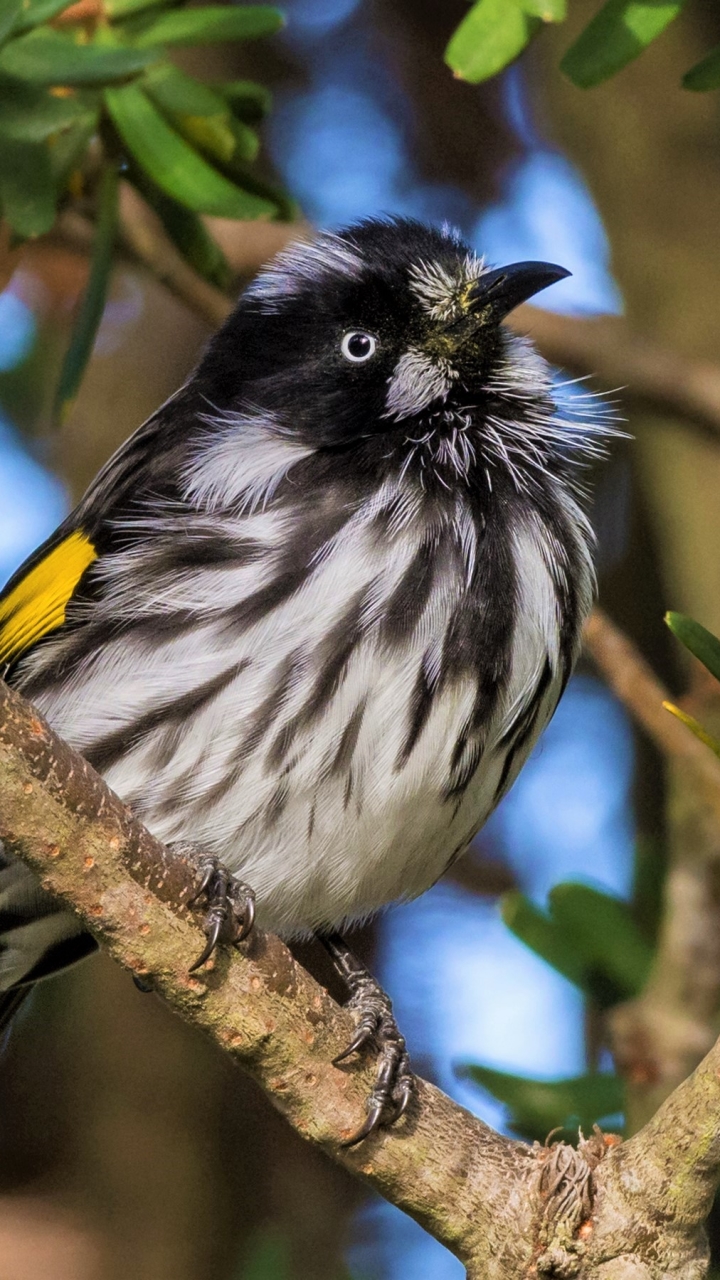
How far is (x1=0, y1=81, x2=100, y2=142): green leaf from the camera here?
2791 mm

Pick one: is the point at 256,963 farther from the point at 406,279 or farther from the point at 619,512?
the point at 619,512

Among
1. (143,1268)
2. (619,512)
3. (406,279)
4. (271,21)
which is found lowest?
(143,1268)

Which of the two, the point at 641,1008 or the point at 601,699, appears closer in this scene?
the point at 641,1008

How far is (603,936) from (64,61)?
216 cm

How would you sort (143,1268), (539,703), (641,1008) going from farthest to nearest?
1. (143,1268)
2. (641,1008)
3. (539,703)

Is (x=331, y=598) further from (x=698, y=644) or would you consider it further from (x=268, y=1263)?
(x=268, y=1263)

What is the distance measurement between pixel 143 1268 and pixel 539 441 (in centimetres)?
244

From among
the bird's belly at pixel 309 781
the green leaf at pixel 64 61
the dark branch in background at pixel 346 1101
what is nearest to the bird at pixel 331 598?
the bird's belly at pixel 309 781

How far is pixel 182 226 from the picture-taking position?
3.49 metres

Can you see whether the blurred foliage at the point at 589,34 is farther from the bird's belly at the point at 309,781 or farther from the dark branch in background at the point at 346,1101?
the dark branch in background at the point at 346,1101

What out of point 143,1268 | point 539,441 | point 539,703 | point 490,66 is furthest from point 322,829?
point 143,1268

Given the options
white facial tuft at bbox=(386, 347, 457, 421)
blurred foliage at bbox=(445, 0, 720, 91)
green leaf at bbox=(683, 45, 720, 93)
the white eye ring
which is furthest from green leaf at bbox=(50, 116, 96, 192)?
green leaf at bbox=(683, 45, 720, 93)

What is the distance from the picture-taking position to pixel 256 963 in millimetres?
2537

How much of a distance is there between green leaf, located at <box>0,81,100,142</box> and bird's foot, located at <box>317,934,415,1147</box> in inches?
66.7
